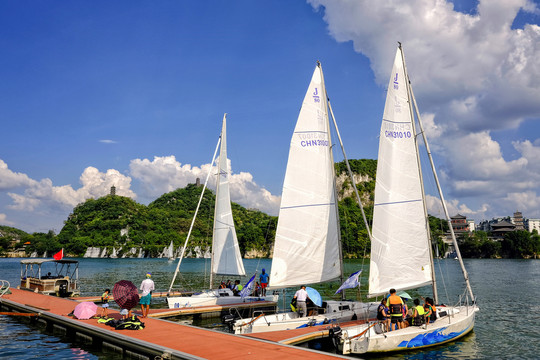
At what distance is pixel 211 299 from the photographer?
24750 millimetres

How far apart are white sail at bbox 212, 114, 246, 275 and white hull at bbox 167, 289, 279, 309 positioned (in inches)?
75.9

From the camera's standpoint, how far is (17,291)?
2980cm

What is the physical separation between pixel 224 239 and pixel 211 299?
15.1 feet

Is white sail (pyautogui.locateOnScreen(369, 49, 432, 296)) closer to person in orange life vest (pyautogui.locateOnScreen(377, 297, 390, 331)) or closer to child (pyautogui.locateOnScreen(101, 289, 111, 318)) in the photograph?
person in orange life vest (pyautogui.locateOnScreen(377, 297, 390, 331))

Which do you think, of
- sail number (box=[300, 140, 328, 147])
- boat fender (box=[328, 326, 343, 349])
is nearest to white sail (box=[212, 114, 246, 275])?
sail number (box=[300, 140, 328, 147])

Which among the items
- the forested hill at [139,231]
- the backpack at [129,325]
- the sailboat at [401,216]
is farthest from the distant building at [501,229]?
the backpack at [129,325]

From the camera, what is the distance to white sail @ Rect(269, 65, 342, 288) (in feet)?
63.2

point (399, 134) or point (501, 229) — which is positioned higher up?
point (501, 229)

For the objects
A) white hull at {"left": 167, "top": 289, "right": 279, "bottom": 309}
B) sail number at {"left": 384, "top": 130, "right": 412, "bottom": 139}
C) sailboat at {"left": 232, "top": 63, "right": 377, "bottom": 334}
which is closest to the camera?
sail number at {"left": 384, "top": 130, "right": 412, "bottom": 139}

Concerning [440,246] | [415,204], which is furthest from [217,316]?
[440,246]

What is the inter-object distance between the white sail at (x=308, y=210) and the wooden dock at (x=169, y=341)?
5602 mm

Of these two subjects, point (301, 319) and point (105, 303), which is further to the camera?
point (105, 303)

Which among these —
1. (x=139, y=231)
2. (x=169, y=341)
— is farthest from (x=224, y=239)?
(x=139, y=231)

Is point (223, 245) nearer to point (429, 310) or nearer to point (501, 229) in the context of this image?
point (429, 310)
